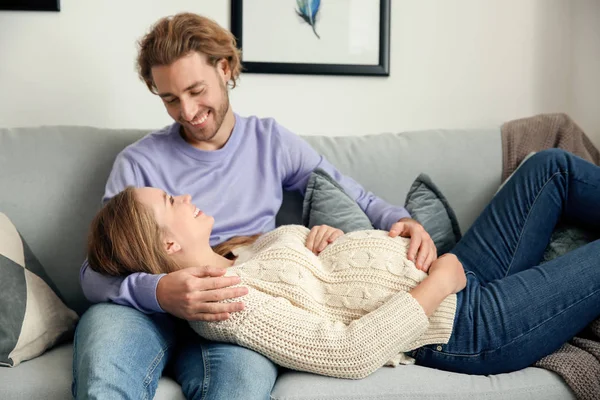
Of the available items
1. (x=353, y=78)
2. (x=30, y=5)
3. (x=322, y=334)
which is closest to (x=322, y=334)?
(x=322, y=334)

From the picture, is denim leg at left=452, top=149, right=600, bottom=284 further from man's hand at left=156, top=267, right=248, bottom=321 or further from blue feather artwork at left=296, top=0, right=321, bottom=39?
blue feather artwork at left=296, top=0, right=321, bottom=39

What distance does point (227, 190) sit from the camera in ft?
6.83

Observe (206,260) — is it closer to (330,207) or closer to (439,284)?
(330,207)

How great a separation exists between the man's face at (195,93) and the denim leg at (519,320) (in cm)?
88

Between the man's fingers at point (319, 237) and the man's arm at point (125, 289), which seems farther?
the man's fingers at point (319, 237)

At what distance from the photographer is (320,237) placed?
71.7 inches

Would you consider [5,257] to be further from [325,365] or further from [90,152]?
[325,365]

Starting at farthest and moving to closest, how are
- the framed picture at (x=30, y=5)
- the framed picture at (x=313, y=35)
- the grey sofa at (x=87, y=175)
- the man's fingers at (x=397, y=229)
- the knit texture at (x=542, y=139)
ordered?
the framed picture at (x=313, y=35) → the framed picture at (x=30, y=5) → the knit texture at (x=542, y=139) → the grey sofa at (x=87, y=175) → the man's fingers at (x=397, y=229)

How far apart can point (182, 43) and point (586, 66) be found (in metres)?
1.62

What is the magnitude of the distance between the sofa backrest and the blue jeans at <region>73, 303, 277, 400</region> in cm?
46

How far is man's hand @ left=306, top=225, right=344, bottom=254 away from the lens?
A: 1798mm

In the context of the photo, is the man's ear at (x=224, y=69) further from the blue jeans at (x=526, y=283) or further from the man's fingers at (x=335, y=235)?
the blue jeans at (x=526, y=283)

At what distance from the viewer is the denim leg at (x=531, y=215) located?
73.8 inches

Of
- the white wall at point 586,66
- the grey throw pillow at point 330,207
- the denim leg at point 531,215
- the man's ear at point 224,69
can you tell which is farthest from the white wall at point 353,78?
the denim leg at point 531,215
